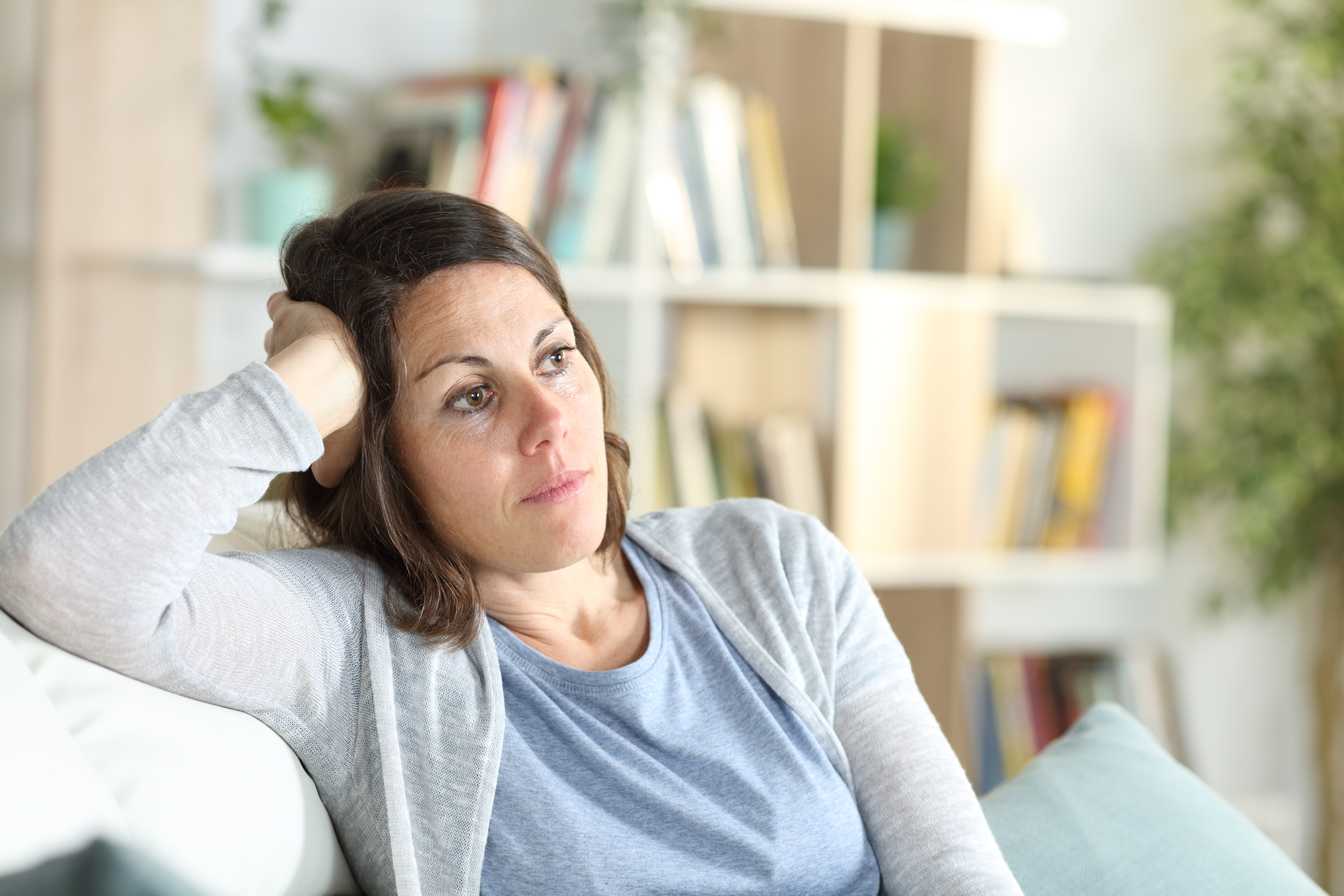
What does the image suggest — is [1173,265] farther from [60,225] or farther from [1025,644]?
[60,225]

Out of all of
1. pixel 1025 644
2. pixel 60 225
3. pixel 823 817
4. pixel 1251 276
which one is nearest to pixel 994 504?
pixel 1025 644

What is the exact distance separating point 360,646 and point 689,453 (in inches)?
52.3

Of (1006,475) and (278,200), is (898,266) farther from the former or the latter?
(278,200)

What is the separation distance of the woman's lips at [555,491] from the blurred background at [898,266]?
736 millimetres

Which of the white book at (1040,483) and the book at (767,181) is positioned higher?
the book at (767,181)

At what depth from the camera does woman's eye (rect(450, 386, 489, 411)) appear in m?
1.05

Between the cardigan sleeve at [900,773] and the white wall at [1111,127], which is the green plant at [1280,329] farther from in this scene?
the cardigan sleeve at [900,773]

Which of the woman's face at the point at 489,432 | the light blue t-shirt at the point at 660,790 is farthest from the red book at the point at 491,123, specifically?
the light blue t-shirt at the point at 660,790

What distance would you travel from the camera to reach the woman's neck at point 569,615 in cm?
112

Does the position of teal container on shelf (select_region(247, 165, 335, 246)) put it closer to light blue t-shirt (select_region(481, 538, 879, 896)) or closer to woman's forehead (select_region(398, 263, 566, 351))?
woman's forehead (select_region(398, 263, 566, 351))

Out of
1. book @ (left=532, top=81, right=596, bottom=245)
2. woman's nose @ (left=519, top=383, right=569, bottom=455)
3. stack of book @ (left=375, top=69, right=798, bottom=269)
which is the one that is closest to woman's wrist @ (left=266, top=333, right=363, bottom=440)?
woman's nose @ (left=519, top=383, right=569, bottom=455)

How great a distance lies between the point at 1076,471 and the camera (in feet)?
8.36

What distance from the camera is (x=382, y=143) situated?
222 centimetres

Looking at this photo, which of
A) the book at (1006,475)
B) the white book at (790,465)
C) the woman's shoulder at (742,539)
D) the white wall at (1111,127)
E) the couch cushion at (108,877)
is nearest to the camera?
the couch cushion at (108,877)
